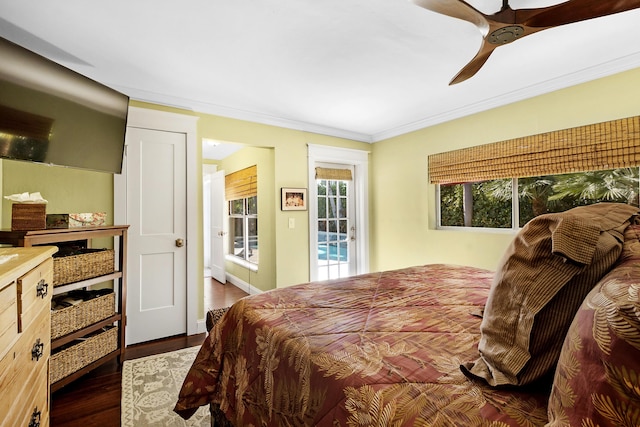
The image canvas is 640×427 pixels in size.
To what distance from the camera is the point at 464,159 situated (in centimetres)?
347

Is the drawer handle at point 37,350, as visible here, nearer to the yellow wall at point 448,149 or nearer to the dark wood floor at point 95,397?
the dark wood floor at point 95,397

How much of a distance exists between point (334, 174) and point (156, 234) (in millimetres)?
2416

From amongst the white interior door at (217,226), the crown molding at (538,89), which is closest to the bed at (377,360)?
the crown molding at (538,89)

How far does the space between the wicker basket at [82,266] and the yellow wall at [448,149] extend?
3327 millimetres

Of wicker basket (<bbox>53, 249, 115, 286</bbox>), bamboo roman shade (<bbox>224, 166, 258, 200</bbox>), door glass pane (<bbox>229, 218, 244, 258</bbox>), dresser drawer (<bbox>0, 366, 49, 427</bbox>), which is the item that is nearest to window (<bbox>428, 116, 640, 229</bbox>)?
bamboo roman shade (<bbox>224, 166, 258, 200</bbox>)

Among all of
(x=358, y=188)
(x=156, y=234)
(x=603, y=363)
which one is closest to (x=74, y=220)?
(x=156, y=234)

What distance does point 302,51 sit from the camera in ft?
7.29

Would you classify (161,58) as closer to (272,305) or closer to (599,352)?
(272,305)

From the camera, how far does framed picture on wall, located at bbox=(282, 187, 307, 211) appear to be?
12.6 ft

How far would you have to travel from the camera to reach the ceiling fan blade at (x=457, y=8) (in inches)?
53.1

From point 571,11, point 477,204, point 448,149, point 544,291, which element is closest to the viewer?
point 544,291

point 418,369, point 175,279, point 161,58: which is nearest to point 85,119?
point 161,58

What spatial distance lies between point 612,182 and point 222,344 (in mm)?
3279

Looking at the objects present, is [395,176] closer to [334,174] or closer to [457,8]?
[334,174]
